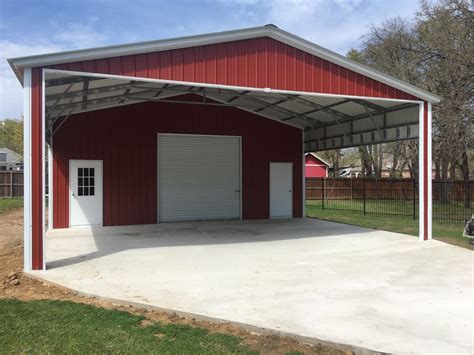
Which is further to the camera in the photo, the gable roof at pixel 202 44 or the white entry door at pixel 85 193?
the white entry door at pixel 85 193

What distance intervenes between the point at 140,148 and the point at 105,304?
881cm

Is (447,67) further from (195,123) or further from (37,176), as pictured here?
(37,176)

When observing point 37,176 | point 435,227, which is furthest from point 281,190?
point 37,176

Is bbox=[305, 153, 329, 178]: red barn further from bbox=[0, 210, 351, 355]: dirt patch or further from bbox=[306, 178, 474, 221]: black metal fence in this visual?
bbox=[0, 210, 351, 355]: dirt patch

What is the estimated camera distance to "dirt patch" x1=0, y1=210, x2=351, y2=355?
4074 millimetres

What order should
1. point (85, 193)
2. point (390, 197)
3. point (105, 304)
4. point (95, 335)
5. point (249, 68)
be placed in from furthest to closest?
point (390, 197), point (85, 193), point (249, 68), point (105, 304), point (95, 335)

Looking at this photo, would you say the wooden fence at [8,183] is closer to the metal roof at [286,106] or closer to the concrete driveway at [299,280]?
the metal roof at [286,106]

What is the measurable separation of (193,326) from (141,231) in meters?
7.78

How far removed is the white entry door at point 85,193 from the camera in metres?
12.9

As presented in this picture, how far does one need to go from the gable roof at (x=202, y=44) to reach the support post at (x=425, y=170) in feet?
1.36

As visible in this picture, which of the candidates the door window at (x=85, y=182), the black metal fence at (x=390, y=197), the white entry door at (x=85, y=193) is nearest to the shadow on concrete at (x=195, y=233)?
the white entry door at (x=85, y=193)

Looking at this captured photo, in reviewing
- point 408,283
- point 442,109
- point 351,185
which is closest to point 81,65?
point 408,283

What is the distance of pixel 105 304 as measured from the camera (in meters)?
5.39

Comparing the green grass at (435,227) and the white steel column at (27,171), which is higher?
the white steel column at (27,171)
